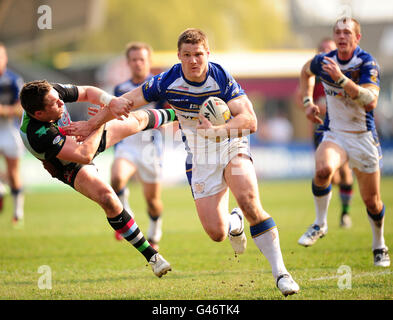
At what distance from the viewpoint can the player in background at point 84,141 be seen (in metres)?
6.16

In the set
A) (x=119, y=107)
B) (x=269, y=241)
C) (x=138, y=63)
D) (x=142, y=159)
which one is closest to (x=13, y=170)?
(x=142, y=159)

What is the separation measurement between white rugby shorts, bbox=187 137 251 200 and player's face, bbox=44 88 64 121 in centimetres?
149

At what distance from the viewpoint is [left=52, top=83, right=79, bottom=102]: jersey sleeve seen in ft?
21.3

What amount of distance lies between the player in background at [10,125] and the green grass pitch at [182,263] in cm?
72

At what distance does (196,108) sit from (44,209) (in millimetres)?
9649

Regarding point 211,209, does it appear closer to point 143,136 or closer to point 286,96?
point 143,136

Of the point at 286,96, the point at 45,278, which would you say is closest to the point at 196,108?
the point at 45,278

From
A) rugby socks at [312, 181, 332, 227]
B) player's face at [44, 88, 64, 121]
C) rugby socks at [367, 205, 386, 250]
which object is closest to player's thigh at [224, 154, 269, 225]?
player's face at [44, 88, 64, 121]

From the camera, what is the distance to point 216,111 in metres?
5.97

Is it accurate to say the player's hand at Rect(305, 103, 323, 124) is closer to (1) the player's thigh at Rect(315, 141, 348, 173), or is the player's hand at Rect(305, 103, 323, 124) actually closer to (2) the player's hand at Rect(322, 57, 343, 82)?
(1) the player's thigh at Rect(315, 141, 348, 173)

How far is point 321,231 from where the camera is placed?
7.91 metres

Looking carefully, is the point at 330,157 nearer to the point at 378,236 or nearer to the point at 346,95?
the point at 346,95

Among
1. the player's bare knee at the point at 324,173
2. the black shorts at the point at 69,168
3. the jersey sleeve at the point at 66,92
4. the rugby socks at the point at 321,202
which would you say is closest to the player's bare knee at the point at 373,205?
the player's bare knee at the point at 324,173

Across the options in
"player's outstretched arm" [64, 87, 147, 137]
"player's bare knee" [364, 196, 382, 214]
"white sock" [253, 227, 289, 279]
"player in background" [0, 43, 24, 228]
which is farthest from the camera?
"player in background" [0, 43, 24, 228]
